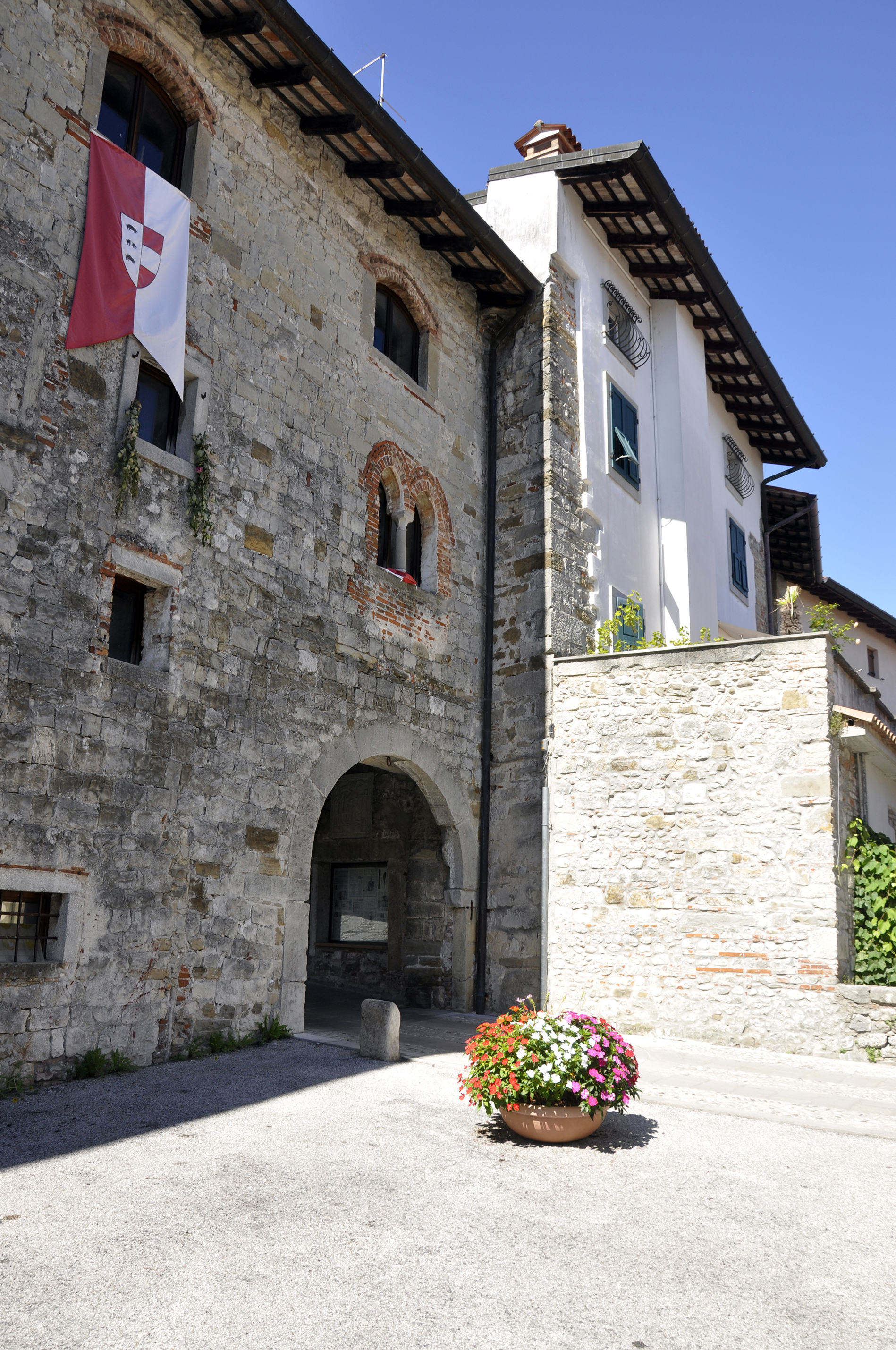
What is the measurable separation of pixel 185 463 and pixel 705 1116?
5925 mm

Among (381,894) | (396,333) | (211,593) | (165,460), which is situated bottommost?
(381,894)

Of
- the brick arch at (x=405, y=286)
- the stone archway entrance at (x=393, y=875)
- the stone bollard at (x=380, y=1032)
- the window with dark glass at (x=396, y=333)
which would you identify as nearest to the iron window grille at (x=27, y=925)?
the stone bollard at (x=380, y=1032)

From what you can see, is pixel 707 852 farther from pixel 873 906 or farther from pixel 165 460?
pixel 165 460

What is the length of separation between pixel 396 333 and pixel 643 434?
4.64m

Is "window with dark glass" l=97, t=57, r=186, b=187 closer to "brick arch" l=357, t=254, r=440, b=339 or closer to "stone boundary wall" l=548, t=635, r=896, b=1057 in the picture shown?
"brick arch" l=357, t=254, r=440, b=339

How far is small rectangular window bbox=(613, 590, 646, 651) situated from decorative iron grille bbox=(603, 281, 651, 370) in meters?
3.73

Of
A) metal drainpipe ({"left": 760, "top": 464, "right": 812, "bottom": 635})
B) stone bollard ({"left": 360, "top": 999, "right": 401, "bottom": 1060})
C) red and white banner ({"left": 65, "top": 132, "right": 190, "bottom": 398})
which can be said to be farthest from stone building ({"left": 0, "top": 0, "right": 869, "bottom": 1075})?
metal drainpipe ({"left": 760, "top": 464, "right": 812, "bottom": 635})

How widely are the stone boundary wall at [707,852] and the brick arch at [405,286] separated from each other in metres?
4.25

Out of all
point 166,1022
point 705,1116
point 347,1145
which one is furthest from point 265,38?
point 705,1116

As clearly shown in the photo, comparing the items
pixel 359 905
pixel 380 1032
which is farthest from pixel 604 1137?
pixel 359 905

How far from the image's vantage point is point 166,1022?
262 inches

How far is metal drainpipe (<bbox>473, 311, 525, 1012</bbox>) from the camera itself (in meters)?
10.2

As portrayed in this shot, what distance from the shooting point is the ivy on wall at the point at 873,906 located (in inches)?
338

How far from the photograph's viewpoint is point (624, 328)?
1355 cm
